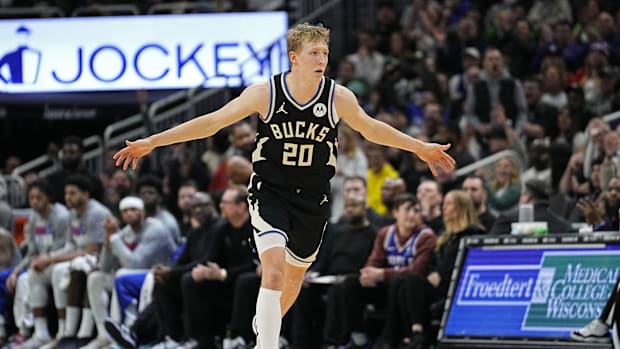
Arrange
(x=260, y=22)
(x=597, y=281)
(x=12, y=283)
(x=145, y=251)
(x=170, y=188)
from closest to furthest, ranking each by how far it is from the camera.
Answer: (x=597, y=281) → (x=145, y=251) → (x=12, y=283) → (x=170, y=188) → (x=260, y=22)

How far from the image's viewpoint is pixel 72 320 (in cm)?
1384

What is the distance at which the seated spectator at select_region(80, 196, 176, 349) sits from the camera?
1349 cm

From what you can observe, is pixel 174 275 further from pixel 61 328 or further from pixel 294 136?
pixel 294 136

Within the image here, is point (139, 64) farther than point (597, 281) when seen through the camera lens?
Yes

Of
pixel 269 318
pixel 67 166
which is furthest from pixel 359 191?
pixel 67 166

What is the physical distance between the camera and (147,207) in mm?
14133

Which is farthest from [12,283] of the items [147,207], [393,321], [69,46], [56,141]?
[56,141]

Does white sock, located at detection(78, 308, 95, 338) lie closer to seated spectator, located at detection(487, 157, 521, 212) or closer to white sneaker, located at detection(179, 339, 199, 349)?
white sneaker, located at detection(179, 339, 199, 349)

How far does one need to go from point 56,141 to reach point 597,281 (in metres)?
13.4

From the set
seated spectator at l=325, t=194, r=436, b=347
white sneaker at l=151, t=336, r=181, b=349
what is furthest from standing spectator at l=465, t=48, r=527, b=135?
white sneaker at l=151, t=336, r=181, b=349

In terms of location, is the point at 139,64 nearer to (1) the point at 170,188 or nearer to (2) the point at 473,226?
(1) the point at 170,188

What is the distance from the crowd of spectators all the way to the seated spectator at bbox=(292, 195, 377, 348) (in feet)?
0.05

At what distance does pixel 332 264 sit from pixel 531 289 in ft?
7.77

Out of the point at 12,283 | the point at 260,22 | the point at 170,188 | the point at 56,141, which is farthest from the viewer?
the point at 56,141
